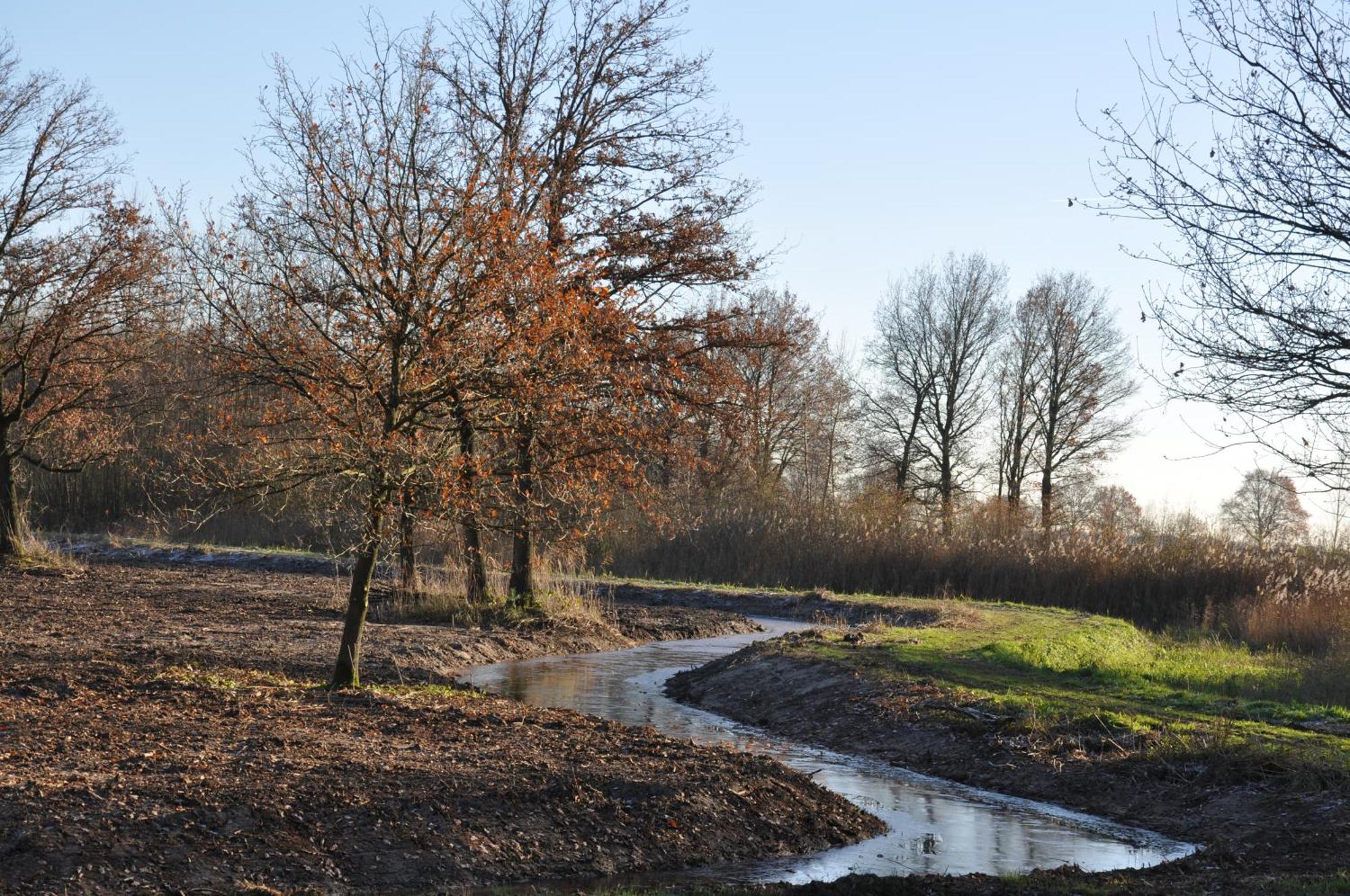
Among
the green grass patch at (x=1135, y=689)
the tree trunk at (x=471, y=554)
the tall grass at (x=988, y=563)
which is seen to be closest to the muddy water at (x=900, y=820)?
the green grass patch at (x=1135, y=689)

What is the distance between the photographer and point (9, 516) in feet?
82.5

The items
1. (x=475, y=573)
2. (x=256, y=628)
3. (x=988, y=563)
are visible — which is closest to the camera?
(x=256, y=628)

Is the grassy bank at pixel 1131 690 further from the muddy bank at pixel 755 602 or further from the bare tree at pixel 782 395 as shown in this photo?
the bare tree at pixel 782 395

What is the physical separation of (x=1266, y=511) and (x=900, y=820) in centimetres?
5280

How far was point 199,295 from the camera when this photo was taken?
43.5ft

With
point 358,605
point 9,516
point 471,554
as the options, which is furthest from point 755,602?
point 358,605

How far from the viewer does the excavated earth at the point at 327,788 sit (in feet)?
23.1

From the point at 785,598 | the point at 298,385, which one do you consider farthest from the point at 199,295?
the point at 785,598

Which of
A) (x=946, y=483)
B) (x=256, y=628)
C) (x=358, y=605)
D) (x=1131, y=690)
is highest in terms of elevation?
(x=946, y=483)

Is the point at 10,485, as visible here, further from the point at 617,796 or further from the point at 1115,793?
the point at 1115,793

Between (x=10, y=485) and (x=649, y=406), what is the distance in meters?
14.6

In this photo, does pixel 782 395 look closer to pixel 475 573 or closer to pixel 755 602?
pixel 755 602

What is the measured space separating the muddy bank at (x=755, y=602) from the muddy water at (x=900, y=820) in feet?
36.1

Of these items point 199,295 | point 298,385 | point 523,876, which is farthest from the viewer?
point 199,295
